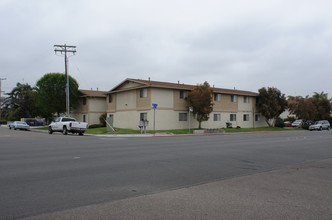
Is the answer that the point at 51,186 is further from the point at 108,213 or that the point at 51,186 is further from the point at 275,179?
the point at 275,179

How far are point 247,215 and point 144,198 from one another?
6.95ft

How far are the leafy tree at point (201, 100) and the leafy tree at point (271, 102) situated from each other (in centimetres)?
1310

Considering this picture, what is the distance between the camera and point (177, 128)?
131 ft

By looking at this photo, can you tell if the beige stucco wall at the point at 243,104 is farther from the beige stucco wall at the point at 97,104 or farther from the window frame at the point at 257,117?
the beige stucco wall at the point at 97,104

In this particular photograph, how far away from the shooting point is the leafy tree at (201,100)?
126ft

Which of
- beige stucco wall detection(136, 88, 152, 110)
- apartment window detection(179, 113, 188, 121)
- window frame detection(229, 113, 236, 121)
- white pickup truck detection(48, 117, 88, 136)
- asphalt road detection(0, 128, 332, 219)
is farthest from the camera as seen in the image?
window frame detection(229, 113, 236, 121)

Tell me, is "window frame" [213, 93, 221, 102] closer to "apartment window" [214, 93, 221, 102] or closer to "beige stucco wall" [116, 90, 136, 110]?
"apartment window" [214, 93, 221, 102]

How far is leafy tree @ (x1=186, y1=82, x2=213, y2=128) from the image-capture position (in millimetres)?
38281

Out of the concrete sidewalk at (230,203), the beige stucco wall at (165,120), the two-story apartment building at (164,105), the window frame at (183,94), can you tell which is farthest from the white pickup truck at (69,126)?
the concrete sidewalk at (230,203)

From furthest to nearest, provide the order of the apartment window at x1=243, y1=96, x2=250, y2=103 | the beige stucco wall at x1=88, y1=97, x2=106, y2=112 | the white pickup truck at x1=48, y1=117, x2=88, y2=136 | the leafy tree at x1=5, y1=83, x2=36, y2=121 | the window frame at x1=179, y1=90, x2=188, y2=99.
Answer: the leafy tree at x1=5, y1=83, x2=36, y2=121 → the beige stucco wall at x1=88, y1=97, x2=106, y2=112 → the apartment window at x1=243, y1=96, x2=250, y2=103 → the window frame at x1=179, y1=90, x2=188, y2=99 → the white pickup truck at x1=48, y1=117, x2=88, y2=136

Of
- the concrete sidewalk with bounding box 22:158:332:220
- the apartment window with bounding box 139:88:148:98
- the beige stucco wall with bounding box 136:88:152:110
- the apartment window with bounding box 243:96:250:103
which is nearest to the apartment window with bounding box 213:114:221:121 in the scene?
the apartment window with bounding box 243:96:250:103

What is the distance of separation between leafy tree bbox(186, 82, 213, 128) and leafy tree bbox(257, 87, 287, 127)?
1310 centimetres

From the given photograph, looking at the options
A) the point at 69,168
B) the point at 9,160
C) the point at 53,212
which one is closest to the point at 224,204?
the point at 53,212

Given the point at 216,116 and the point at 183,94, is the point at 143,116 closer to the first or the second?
the point at 183,94
